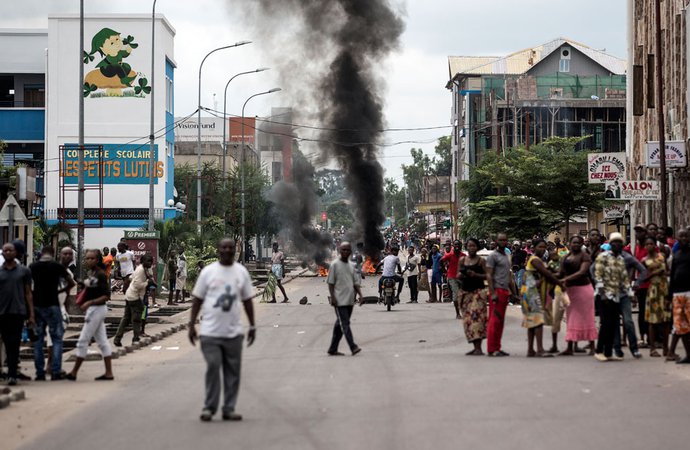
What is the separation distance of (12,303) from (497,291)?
6467 millimetres

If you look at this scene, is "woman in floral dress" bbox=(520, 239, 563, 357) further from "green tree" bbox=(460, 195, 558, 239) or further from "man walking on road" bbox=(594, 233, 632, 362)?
"green tree" bbox=(460, 195, 558, 239)

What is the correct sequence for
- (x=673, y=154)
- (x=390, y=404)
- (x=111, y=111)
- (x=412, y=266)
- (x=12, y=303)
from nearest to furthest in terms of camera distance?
(x=390, y=404)
(x=12, y=303)
(x=673, y=154)
(x=412, y=266)
(x=111, y=111)

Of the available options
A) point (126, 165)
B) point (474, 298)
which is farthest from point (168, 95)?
point (474, 298)

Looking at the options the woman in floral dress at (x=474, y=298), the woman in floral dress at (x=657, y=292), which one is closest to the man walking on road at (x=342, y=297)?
the woman in floral dress at (x=474, y=298)

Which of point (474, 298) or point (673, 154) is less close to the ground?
point (673, 154)

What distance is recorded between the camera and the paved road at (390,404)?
865 cm

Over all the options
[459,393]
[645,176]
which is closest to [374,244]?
[645,176]

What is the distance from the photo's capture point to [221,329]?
31.5 feet

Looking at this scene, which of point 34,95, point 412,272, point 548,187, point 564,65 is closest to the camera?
point 412,272

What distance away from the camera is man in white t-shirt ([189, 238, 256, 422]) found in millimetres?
9570

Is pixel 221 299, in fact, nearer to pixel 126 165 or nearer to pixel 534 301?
pixel 534 301

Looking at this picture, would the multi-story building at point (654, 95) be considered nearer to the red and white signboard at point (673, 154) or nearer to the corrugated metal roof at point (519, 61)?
→ the red and white signboard at point (673, 154)

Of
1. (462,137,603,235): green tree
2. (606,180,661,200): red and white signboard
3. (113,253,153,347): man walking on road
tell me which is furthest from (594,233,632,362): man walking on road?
(462,137,603,235): green tree

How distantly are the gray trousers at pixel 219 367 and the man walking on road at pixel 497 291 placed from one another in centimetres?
617
